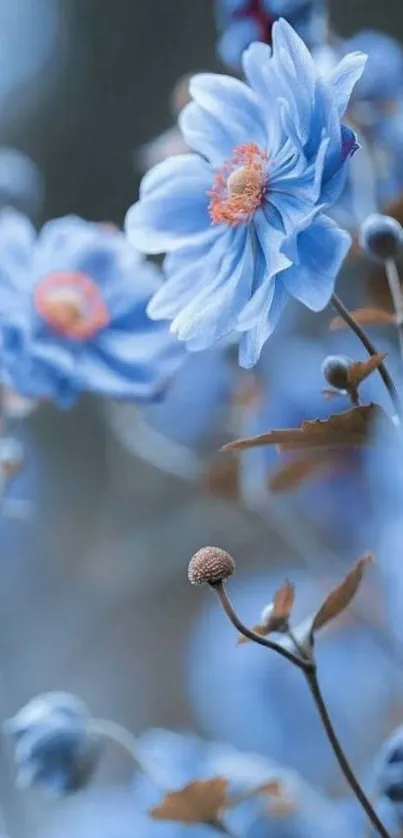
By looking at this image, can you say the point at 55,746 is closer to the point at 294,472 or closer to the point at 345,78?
the point at 294,472

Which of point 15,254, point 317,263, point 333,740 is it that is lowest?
point 333,740

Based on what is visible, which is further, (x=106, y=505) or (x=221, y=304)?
(x=106, y=505)

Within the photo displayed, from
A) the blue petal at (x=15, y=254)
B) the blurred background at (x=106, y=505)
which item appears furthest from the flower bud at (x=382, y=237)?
the blurred background at (x=106, y=505)

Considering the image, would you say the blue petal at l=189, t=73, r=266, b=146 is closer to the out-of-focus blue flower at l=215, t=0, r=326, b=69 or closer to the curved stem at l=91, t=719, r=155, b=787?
the out-of-focus blue flower at l=215, t=0, r=326, b=69

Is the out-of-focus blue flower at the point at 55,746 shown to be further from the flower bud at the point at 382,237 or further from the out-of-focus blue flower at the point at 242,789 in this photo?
the flower bud at the point at 382,237

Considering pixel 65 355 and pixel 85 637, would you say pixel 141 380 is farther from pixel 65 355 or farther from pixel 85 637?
pixel 85 637

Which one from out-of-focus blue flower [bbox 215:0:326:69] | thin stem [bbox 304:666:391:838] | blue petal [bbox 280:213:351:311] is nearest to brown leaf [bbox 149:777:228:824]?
thin stem [bbox 304:666:391:838]

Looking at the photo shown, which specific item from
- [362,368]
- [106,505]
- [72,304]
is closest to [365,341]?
[362,368]
